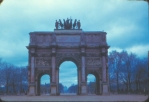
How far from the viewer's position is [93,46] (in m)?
47.5

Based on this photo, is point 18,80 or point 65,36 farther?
point 18,80

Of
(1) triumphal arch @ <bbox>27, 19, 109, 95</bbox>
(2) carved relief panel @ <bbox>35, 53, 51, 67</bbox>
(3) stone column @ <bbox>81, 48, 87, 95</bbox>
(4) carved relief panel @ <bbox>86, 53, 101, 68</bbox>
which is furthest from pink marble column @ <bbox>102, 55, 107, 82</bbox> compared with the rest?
(2) carved relief panel @ <bbox>35, 53, 51, 67</bbox>

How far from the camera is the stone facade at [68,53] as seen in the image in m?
46.9

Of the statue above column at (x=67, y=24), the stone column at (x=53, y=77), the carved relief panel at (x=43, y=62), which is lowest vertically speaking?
the stone column at (x=53, y=77)

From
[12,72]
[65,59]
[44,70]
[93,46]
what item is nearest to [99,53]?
[93,46]

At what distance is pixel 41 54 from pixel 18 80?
88.9ft

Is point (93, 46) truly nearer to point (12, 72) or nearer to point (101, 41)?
point (101, 41)

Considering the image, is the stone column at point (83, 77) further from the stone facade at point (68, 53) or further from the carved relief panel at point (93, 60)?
the carved relief panel at point (93, 60)

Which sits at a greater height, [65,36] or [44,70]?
[65,36]

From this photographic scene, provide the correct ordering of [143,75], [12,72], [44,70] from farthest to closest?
[12,72]
[143,75]
[44,70]

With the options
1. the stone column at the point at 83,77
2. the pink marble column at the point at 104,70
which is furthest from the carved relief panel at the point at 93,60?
the stone column at the point at 83,77

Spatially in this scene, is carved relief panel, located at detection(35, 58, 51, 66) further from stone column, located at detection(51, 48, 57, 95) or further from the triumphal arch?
stone column, located at detection(51, 48, 57, 95)

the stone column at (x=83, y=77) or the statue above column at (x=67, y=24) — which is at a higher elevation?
the statue above column at (x=67, y=24)

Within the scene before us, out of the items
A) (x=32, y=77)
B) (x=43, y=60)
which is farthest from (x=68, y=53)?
(x=32, y=77)
